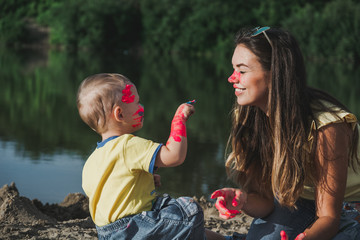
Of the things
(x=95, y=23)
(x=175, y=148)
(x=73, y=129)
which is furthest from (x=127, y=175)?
(x=95, y=23)

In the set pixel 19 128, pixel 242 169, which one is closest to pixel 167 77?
pixel 19 128

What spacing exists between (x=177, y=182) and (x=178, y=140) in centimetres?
294

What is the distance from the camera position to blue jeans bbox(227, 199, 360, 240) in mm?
2715

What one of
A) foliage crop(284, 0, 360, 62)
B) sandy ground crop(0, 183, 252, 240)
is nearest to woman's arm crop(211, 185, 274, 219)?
sandy ground crop(0, 183, 252, 240)

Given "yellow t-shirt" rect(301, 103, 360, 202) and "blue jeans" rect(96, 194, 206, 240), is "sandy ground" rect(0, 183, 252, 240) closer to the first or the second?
"blue jeans" rect(96, 194, 206, 240)

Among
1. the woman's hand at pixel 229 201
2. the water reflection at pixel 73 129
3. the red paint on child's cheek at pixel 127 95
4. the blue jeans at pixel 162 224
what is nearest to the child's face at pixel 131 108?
the red paint on child's cheek at pixel 127 95

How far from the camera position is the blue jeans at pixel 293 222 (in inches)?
107

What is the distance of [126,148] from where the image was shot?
251 centimetres

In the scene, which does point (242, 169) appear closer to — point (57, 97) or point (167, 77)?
point (57, 97)

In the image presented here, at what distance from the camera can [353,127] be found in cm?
263

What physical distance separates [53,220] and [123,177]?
63.8 inches

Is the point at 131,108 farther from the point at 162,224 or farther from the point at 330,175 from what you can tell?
the point at 330,175

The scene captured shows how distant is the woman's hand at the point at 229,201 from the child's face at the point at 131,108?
56 centimetres

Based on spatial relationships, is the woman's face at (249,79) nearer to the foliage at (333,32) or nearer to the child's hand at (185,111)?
the child's hand at (185,111)
